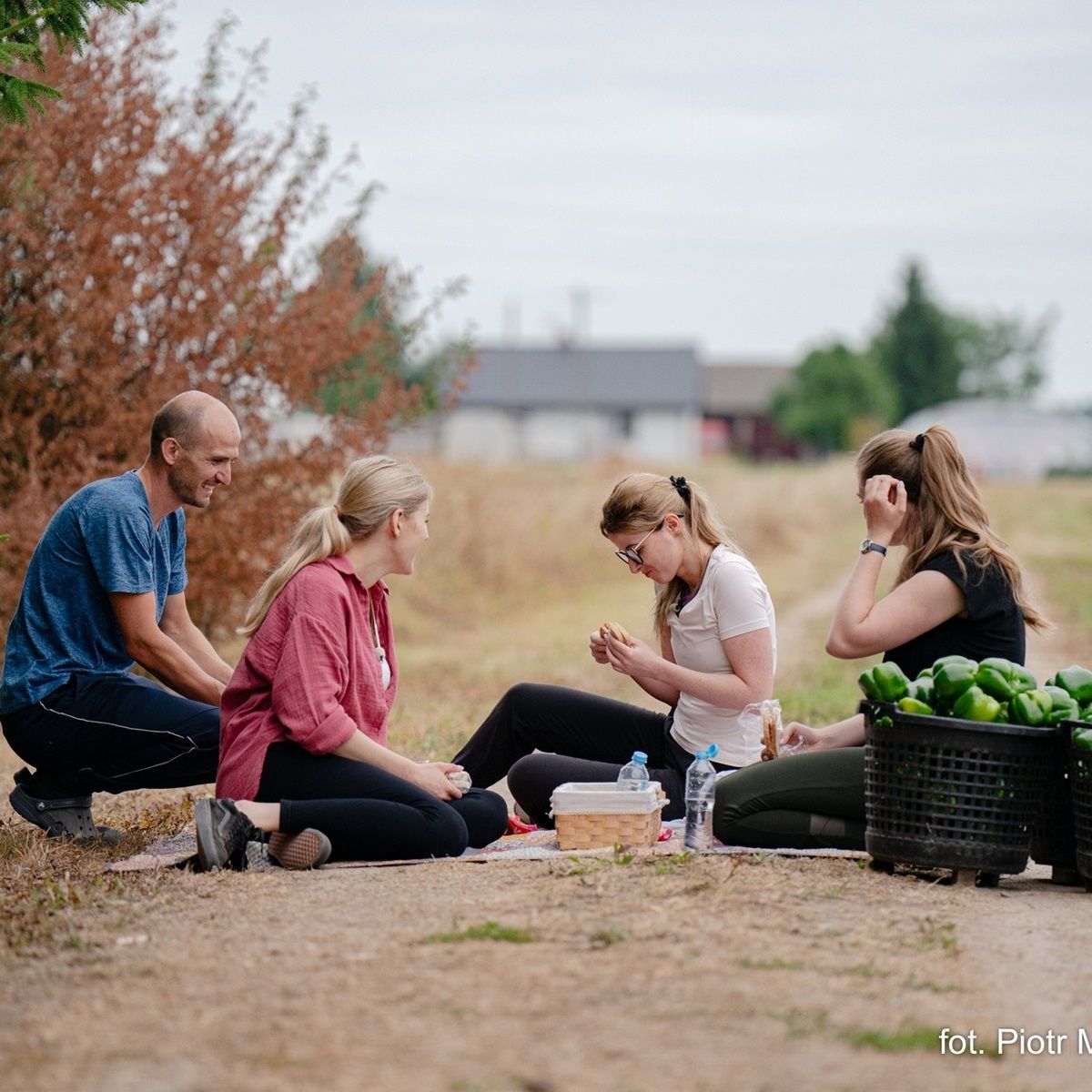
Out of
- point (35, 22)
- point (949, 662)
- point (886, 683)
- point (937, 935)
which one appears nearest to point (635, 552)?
point (886, 683)

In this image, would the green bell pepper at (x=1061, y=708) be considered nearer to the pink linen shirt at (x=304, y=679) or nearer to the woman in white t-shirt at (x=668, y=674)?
the woman in white t-shirt at (x=668, y=674)

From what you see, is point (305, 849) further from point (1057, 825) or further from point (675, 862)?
point (1057, 825)

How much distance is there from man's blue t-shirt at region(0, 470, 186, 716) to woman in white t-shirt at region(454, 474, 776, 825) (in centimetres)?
165

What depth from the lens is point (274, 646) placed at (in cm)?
557

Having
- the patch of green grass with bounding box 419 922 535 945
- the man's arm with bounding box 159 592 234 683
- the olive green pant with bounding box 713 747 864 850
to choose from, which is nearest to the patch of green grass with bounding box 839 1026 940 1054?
the patch of green grass with bounding box 419 922 535 945

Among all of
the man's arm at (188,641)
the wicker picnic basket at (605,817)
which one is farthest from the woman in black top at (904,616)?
the man's arm at (188,641)

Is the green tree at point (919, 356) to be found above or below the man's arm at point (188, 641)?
above

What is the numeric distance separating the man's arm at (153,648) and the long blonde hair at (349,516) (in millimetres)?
615

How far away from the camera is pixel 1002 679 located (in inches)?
207

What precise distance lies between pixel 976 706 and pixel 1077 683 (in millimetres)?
523

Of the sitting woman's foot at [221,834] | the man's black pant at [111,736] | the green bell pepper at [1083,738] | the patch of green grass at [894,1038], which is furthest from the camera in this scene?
the man's black pant at [111,736]

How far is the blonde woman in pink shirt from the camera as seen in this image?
5492 millimetres

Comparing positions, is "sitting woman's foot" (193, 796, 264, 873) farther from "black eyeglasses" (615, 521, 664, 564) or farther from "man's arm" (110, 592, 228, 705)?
"black eyeglasses" (615, 521, 664, 564)

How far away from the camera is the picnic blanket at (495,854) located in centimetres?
555
